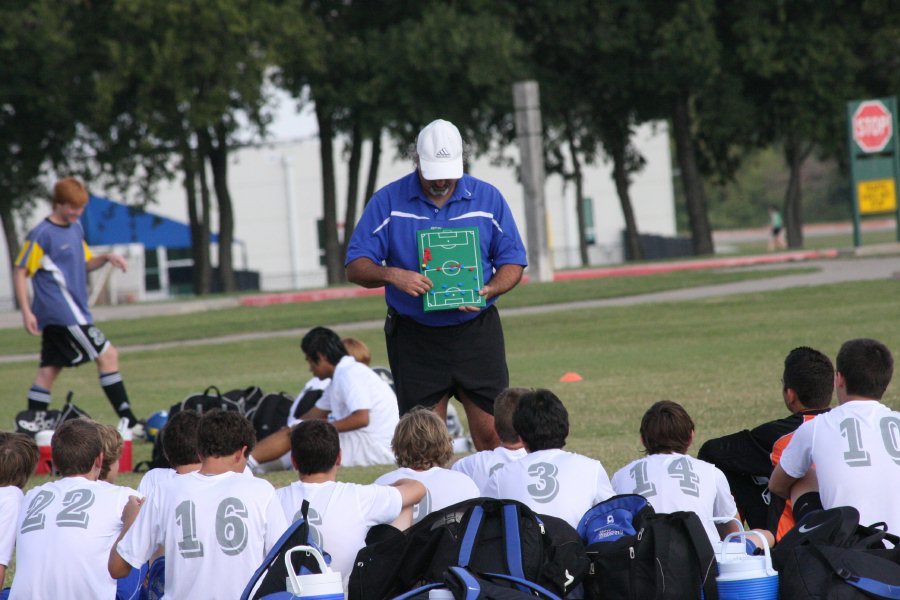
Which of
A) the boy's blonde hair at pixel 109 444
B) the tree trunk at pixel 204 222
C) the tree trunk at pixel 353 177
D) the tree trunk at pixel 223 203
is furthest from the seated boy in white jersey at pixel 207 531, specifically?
the tree trunk at pixel 223 203

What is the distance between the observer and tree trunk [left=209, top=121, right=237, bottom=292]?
1692 inches

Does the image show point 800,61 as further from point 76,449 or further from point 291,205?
point 76,449

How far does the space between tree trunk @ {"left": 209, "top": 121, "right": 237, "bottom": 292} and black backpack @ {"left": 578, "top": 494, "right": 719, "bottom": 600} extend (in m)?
38.3

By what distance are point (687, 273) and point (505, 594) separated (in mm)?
26006

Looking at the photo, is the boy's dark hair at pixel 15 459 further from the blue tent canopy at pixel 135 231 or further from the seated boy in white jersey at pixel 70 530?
the blue tent canopy at pixel 135 231

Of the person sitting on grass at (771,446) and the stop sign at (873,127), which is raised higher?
the stop sign at (873,127)

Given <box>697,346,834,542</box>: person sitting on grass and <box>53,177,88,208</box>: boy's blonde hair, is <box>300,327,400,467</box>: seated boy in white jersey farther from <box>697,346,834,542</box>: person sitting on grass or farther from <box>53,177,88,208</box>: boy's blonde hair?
Result: <box>697,346,834,542</box>: person sitting on grass

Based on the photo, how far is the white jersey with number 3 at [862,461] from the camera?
17.8 ft

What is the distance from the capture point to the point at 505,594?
483 centimetres

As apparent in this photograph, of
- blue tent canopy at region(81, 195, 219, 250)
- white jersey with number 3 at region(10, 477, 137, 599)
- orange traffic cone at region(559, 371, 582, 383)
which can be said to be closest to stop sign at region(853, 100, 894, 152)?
orange traffic cone at region(559, 371, 582, 383)

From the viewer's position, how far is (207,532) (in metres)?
5.35

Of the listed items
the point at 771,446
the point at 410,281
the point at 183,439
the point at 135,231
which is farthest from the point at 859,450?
the point at 135,231

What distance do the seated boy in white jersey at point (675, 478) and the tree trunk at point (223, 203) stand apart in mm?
37649

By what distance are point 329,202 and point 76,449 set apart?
3712cm
